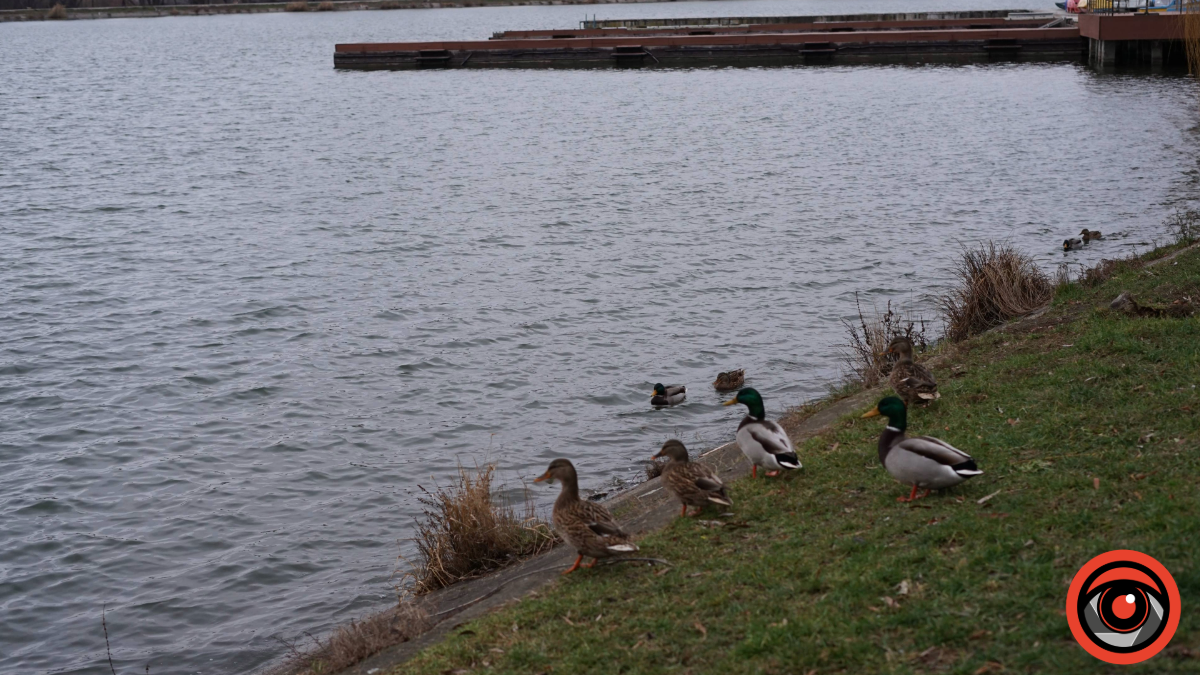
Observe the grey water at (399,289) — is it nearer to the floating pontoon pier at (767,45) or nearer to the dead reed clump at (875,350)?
the dead reed clump at (875,350)

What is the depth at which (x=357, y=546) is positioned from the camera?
11.7 m

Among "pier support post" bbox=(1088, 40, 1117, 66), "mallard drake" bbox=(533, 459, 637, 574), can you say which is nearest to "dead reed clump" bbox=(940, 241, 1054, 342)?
"mallard drake" bbox=(533, 459, 637, 574)

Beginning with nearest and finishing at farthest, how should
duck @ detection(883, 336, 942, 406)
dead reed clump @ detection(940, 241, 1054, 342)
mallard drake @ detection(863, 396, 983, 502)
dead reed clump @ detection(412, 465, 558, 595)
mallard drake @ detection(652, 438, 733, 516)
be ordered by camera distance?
mallard drake @ detection(863, 396, 983, 502), mallard drake @ detection(652, 438, 733, 516), dead reed clump @ detection(412, 465, 558, 595), duck @ detection(883, 336, 942, 406), dead reed clump @ detection(940, 241, 1054, 342)

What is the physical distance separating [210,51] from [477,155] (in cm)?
6858

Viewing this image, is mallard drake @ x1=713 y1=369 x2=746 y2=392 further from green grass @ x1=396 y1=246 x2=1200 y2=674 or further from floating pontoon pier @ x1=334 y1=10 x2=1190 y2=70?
floating pontoon pier @ x1=334 y1=10 x2=1190 y2=70

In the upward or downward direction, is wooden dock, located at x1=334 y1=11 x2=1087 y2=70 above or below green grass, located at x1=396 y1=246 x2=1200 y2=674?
above

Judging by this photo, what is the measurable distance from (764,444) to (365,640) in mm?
3726

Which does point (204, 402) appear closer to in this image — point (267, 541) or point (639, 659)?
point (267, 541)

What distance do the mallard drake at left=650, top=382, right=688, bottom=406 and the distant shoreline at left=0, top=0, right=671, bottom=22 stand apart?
466ft

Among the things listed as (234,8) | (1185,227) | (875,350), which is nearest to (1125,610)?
(875,350)

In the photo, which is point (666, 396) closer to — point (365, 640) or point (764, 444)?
point (764, 444)

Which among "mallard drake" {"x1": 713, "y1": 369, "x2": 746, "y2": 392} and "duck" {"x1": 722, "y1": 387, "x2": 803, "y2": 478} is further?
"mallard drake" {"x1": 713, "y1": 369, "x2": 746, "y2": 392}

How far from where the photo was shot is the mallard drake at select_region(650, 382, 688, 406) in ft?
49.9

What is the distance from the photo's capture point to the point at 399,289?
22.5 metres
